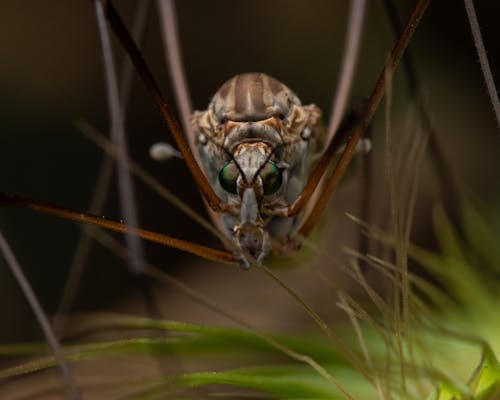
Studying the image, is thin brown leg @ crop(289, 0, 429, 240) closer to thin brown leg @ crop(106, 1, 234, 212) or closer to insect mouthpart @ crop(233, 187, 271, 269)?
insect mouthpart @ crop(233, 187, 271, 269)

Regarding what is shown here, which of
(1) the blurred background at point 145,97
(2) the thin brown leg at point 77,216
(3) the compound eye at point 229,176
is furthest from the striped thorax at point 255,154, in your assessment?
(1) the blurred background at point 145,97

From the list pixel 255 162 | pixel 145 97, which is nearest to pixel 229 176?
pixel 255 162

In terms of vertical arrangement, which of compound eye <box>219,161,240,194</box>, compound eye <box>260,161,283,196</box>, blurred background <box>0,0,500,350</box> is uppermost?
blurred background <box>0,0,500,350</box>

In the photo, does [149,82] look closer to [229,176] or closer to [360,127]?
[229,176]

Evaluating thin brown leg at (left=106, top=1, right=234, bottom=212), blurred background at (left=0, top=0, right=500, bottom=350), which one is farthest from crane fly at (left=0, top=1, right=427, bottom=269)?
blurred background at (left=0, top=0, right=500, bottom=350)

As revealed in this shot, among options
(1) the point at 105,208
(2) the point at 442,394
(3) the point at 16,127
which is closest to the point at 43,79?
(3) the point at 16,127

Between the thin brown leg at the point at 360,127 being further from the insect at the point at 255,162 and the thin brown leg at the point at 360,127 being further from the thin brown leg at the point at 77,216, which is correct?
the thin brown leg at the point at 77,216
